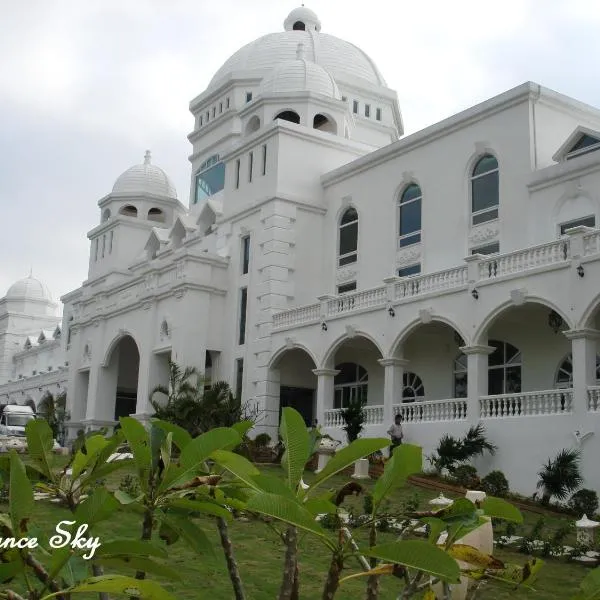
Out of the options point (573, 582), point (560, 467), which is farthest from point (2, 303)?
point (573, 582)

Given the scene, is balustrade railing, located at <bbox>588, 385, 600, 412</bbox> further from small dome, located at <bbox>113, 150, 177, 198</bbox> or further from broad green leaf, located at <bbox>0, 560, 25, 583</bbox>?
small dome, located at <bbox>113, 150, 177, 198</bbox>

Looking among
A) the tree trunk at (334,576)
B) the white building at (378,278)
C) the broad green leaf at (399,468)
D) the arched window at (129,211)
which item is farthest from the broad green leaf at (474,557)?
the arched window at (129,211)

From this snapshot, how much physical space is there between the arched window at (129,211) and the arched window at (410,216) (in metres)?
17.1

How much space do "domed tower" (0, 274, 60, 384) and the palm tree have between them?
149 ft

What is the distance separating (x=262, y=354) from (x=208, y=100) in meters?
17.4

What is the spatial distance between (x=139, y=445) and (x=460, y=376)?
20.0 m

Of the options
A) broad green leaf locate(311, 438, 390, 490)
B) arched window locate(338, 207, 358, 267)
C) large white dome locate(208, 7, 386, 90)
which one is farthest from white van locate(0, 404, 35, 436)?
broad green leaf locate(311, 438, 390, 490)

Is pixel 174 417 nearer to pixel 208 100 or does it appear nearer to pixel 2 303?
pixel 208 100

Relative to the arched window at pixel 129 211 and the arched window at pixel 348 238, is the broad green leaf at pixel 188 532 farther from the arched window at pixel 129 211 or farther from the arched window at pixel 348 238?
the arched window at pixel 129 211

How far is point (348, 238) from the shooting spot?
90.1 feet

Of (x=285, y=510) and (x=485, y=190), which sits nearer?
(x=285, y=510)

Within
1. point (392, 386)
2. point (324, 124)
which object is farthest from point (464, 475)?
point (324, 124)

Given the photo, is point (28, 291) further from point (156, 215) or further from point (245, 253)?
point (245, 253)

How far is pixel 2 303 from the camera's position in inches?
2331
